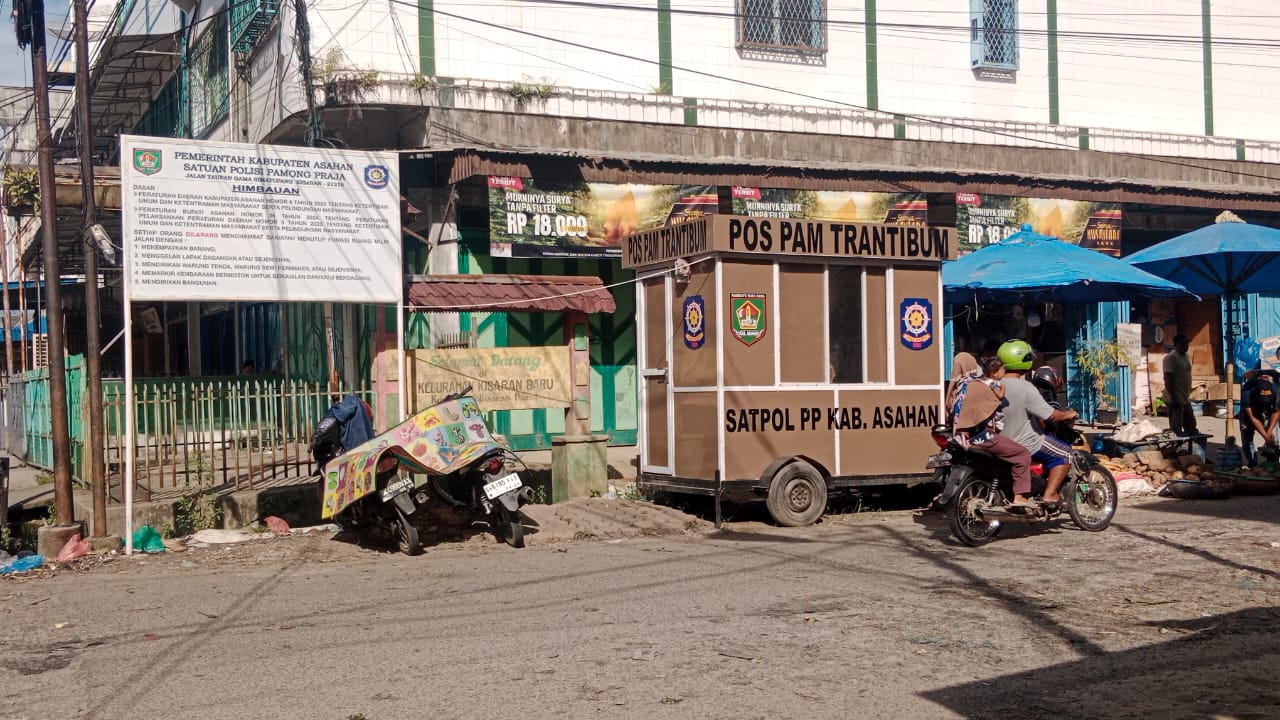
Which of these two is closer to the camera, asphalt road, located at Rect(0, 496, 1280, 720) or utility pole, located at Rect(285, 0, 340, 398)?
asphalt road, located at Rect(0, 496, 1280, 720)

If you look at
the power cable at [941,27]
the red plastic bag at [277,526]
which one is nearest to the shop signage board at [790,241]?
the red plastic bag at [277,526]

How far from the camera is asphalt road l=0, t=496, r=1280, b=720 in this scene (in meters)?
5.44

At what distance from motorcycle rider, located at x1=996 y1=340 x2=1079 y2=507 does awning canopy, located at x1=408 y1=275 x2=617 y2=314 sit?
14.7 ft

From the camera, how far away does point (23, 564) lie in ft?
33.4

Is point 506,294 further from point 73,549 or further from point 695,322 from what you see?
point 73,549

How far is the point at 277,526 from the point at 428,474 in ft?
8.21

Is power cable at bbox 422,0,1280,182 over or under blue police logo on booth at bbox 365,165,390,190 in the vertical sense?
over

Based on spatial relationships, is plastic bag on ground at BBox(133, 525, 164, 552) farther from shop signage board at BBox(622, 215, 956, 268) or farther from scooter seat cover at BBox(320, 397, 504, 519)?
shop signage board at BBox(622, 215, 956, 268)

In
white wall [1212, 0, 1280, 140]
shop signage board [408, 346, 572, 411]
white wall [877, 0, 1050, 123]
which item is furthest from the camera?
white wall [1212, 0, 1280, 140]

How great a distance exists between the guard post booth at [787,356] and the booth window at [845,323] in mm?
14

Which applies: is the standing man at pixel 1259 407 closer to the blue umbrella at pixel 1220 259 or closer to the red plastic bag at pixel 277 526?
the blue umbrella at pixel 1220 259

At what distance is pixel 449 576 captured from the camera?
9.12 m

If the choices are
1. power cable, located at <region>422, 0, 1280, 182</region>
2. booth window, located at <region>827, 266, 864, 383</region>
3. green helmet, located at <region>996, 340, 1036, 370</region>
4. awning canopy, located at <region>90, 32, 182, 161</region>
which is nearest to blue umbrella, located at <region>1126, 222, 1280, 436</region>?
power cable, located at <region>422, 0, 1280, 182</region>

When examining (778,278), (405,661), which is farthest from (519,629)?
(778,278)
